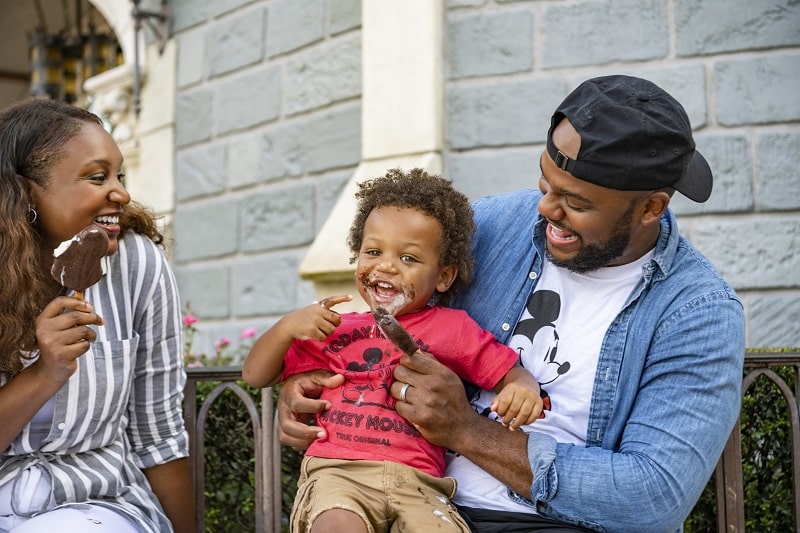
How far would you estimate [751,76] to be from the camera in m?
4.68

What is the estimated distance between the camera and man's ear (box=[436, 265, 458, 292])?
9.53 ft

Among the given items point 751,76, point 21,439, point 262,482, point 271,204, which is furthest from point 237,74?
point 21,439

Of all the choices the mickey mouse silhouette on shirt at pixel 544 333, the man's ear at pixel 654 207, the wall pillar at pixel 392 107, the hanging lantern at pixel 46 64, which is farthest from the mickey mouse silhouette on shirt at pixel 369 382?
the hanging lantern at pixel 46 64

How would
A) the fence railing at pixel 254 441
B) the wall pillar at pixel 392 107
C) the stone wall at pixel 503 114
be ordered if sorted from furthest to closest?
the wall pillar at pixel 392 107, the stone wall at pixel 503 114, the fence railing at pixel 254 441

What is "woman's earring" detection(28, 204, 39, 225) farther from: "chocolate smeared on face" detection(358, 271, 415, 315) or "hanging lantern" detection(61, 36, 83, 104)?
"hanging lantern" detection(61, 36, 83, 104)

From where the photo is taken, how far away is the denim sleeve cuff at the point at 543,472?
8.39 ft

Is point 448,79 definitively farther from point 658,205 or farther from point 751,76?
point 658,205

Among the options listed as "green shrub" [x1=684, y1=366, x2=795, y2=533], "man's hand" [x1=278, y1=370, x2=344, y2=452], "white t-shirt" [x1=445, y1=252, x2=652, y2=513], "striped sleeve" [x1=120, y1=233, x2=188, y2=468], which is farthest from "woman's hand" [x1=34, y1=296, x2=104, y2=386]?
"green shrub" [x1=684, y1=366, x2=795, y2=533]

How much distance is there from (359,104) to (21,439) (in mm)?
3393

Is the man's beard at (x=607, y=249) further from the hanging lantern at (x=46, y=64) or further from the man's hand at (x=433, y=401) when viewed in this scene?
the hanging lantern at (x=46, y=64)

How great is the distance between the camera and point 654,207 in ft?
8.91

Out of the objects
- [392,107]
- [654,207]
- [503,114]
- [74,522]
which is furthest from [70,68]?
[654,207]

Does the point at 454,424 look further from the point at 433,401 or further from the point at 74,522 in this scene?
the point at 74,522

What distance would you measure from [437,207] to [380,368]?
50 cm
